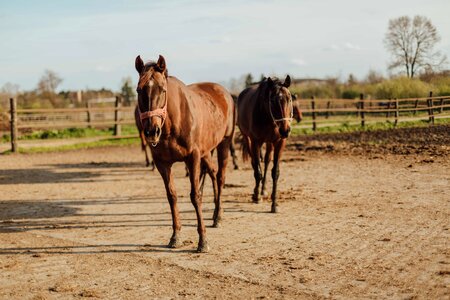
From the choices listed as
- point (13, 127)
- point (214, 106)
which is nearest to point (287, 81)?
point (214, 106)

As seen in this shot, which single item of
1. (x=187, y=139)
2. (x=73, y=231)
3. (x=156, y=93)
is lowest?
(x=73, y=231)

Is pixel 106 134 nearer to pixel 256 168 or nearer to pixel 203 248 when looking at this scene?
pixel 256 168

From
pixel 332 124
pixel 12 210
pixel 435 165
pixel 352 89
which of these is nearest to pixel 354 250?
pixel 12 210

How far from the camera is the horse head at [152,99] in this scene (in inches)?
187

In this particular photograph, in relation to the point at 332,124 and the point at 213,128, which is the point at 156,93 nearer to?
the point at 213,128

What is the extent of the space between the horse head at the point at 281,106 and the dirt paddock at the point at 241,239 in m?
1.33

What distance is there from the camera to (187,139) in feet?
17.5

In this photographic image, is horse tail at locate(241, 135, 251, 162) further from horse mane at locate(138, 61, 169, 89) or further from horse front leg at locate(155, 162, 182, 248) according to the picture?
horse mane at locate(138, 61, 169, 89)

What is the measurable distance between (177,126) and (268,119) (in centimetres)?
313

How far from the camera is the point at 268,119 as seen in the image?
8.09 meters

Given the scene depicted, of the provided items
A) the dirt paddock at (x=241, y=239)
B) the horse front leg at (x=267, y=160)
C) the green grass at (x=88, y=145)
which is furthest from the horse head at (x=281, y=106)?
the green grass at (x=88, y=145)

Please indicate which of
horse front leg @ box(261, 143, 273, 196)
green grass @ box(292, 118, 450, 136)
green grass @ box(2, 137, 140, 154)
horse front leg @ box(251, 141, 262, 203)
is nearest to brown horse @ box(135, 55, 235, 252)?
horse front leg @ box(251, 141, 262, 203)

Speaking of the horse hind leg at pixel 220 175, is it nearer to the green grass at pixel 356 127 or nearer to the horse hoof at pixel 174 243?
the horse hoof at pixel 174 243

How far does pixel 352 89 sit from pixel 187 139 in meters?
30.1
